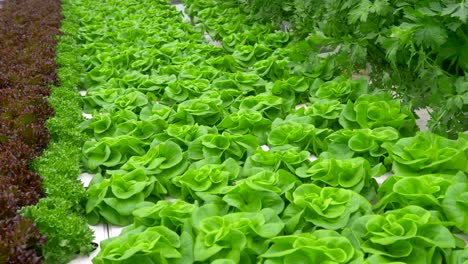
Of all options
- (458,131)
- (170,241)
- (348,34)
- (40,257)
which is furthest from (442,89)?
(40,257)

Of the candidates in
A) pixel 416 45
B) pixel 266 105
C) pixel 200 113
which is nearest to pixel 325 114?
pixel 266 105

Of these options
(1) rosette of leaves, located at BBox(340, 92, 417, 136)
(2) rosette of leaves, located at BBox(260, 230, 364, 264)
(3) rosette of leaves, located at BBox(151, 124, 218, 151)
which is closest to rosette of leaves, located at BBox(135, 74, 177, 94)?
(3) rosette of leaves, located at BBox(151, 124, 218, 151)

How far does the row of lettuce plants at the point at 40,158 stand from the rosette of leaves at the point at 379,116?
183 cm

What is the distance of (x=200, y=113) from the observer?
4160 millimetres

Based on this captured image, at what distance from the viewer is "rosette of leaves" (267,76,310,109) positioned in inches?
190

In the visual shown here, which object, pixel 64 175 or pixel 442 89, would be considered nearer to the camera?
pixel 64 175

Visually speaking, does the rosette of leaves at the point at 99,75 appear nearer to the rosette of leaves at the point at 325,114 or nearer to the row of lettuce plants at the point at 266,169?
the row of lettuce plants at the point at 266,169

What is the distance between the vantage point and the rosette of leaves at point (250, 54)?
5.94m

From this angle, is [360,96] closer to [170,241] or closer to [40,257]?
[170,241]

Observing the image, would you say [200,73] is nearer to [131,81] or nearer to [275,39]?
[131,81]

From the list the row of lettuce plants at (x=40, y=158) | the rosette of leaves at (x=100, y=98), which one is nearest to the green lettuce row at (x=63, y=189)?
the row of lettuce plants at (x=40, y=158)

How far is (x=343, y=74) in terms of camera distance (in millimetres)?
4965

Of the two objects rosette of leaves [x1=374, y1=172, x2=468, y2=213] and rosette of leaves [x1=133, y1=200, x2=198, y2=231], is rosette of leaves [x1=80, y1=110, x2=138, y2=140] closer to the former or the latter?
rosette of leaves [x1=133, y1=200, x2=198, y2=231]

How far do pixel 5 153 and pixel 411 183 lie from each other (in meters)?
2.19
